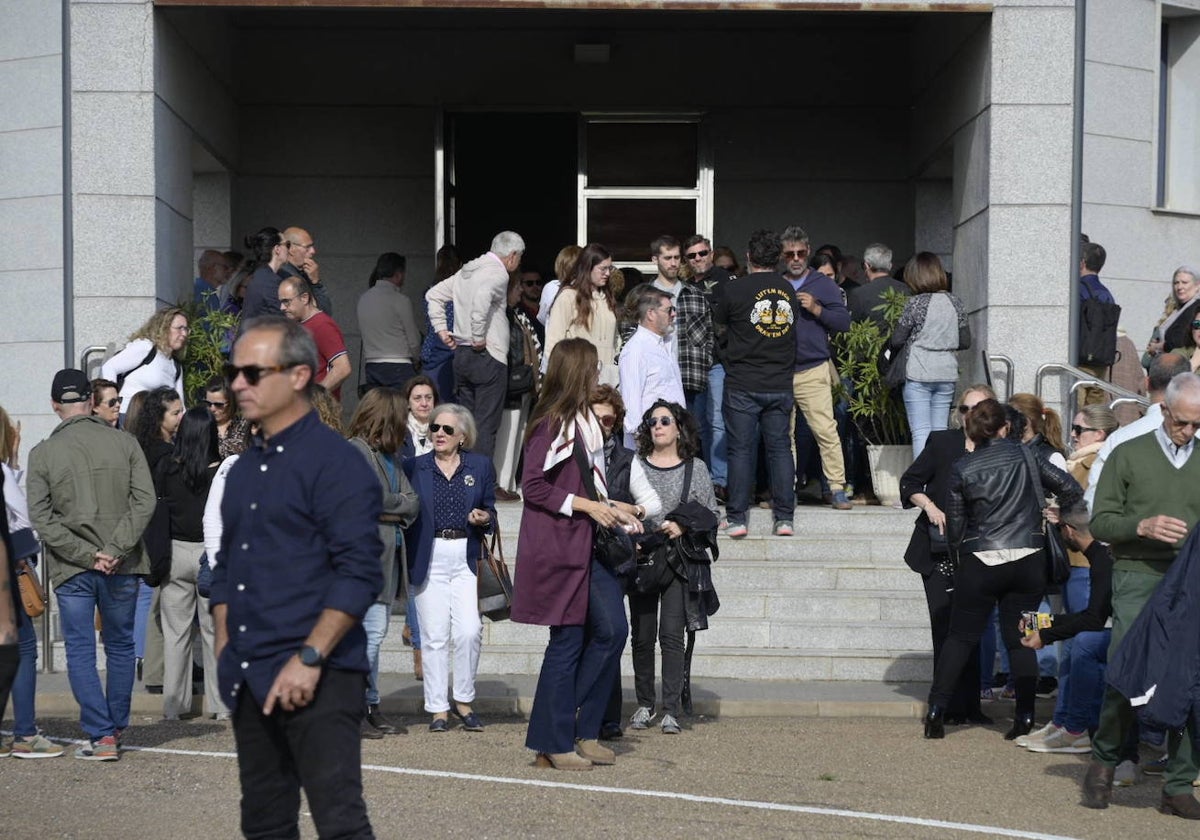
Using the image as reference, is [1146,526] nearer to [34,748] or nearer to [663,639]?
[663,639]

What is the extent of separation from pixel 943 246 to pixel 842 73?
1.99m

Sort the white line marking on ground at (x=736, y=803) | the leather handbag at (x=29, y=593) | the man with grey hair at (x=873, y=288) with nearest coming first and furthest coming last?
1. the white line marking on ground at (x=736, y=803)
2. the leather handbag at (x=29, y=593)
3. the man with grey hair at (x=873, y=288)

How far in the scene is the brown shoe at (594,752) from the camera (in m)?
8.68

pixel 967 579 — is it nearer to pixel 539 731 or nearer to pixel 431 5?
pixel 539 731

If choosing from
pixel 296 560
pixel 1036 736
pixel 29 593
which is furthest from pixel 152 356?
pixel 296 560

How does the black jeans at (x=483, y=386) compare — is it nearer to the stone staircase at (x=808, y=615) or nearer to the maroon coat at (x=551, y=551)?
the stone staircase at (x=808, y=615)

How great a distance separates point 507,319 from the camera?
1349 cm

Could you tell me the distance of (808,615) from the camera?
11867 millimetres

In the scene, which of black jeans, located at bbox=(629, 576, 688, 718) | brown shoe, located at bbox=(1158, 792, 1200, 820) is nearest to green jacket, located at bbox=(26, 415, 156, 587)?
black jeans, located at bbox=(629, 576, 688, 718)

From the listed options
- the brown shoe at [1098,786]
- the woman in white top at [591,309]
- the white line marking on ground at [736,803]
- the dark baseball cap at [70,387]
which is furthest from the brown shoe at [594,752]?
the woman in white top at [591,309]

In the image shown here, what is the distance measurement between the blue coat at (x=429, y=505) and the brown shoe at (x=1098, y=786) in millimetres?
3591

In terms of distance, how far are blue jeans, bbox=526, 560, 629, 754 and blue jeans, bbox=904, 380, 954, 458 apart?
501 centimetres

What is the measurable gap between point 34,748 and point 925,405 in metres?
7.00

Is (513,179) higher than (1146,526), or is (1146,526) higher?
(513,179)
